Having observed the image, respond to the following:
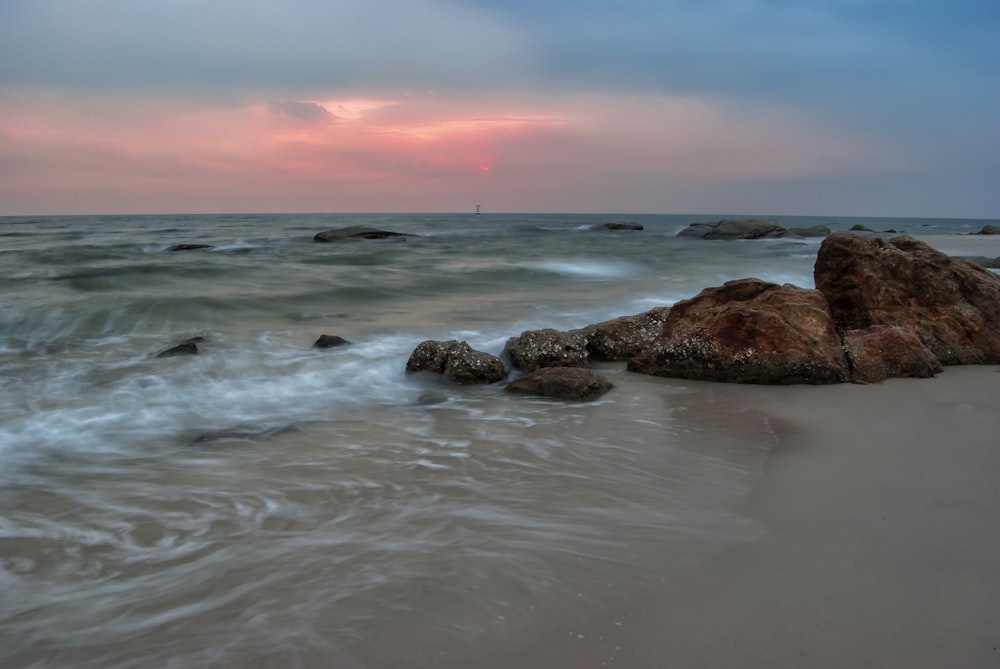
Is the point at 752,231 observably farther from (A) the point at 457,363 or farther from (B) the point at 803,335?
(A) the point at 457,363

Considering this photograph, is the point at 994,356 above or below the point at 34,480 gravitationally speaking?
above

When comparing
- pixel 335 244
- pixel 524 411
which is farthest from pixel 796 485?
pixel 335 244

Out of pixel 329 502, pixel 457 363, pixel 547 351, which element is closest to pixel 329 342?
pixel 457 363

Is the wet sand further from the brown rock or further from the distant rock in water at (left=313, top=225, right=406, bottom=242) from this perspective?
the distant rock in water at (left=313, top=225, right=406, bottom=242)

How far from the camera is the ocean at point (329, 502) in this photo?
7.40ft

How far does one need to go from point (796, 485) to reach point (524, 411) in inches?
83.7

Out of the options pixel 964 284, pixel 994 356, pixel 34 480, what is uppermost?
pixel 964 284

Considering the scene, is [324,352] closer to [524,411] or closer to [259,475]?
[524,411]

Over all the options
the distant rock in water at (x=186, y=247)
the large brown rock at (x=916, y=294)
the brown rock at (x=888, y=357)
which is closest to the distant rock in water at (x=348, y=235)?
the distant rock in water at (x=186, y=247)

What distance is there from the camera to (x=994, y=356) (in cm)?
619

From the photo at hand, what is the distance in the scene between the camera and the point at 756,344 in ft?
18.8

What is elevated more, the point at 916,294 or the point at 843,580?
the point at 916,294

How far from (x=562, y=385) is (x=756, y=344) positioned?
1.85 m

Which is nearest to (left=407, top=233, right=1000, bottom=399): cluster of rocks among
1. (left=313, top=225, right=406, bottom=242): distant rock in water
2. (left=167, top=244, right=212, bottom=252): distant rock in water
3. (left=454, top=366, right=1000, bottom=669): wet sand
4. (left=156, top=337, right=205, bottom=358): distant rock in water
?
(left=454, top=366, right=1000, bottom=669): wet sand
